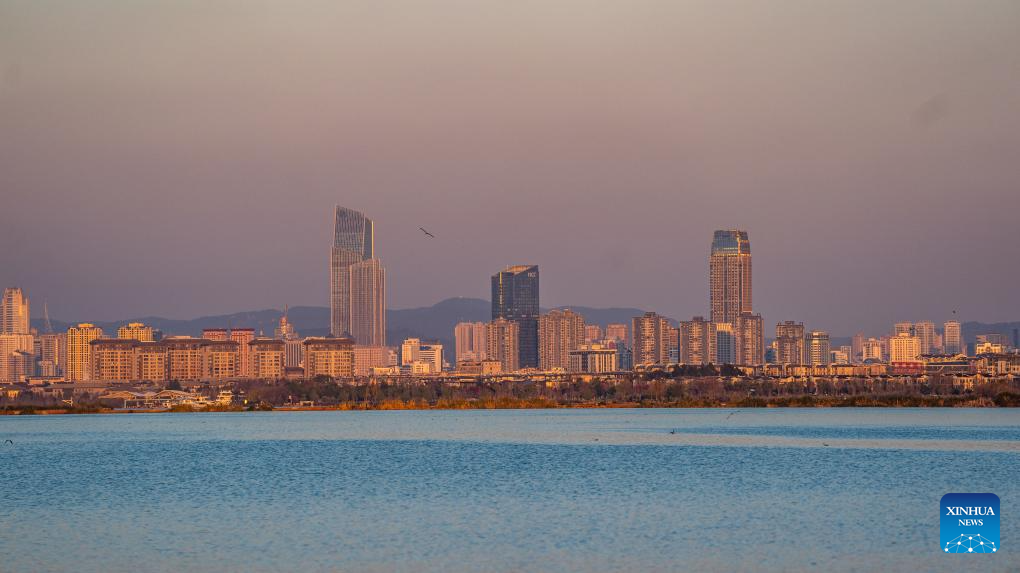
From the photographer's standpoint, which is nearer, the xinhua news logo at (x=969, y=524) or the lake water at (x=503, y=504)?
the xinhua news logo at (x=969, y=524)

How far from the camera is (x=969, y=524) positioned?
37281mm

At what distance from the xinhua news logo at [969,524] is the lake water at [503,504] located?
55cm

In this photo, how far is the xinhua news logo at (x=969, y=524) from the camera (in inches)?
1416

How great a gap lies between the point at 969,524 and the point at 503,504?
73.2 feet

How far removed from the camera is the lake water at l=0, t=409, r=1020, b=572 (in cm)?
4056

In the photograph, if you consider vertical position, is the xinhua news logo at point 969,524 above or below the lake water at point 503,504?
above

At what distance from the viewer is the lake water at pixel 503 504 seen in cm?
4056

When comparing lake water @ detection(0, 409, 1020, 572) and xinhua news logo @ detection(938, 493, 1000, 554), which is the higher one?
xinhua news logo @ detection(938, 493, 1000, 554)

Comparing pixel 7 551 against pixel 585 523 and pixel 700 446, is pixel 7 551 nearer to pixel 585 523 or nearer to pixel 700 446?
pixel 585 523

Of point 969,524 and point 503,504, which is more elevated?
point 969,524

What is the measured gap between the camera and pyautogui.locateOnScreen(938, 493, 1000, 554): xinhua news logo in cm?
3597

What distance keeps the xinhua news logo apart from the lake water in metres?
0.55

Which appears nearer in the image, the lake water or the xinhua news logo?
the xinhua news logo

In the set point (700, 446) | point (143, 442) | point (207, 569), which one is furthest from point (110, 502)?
point (143, 442)
